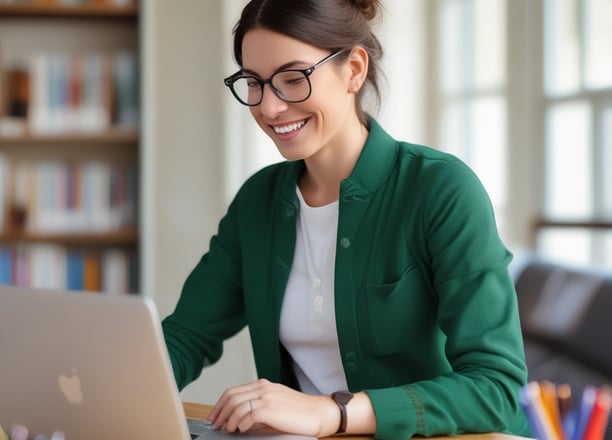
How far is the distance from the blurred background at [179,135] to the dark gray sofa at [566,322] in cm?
31

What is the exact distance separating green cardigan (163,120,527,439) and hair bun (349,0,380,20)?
21 cm

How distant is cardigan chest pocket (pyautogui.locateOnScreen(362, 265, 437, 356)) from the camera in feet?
4.66

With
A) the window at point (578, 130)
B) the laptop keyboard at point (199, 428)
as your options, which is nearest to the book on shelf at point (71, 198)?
the window at point (578, 130)

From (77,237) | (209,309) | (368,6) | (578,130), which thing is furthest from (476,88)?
(209,309)

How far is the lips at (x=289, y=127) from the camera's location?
1.46 m

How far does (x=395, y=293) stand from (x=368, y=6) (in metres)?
0.54

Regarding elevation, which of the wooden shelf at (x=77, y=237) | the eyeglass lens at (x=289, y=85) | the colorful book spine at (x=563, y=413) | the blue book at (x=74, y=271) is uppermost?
the eyeglass lens at (x=289, y=85)

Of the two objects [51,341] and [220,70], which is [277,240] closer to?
[51,341]

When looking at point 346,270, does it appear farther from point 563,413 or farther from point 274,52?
point 563,413

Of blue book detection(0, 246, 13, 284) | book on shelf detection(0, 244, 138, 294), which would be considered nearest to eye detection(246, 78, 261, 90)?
book on shelf detection(0, 244, 138, 294)

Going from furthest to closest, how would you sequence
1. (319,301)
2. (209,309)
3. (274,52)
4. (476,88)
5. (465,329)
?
(476,88), (209,309), (319,301), (274,52), (465,329)

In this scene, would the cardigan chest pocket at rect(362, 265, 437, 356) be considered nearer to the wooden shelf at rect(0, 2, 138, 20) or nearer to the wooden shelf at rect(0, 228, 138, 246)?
the wooden shelf at rect(0, 228, 138, 246)

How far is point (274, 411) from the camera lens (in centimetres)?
111

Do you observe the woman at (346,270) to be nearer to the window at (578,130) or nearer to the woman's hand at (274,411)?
the woman's hand at (274,411)
